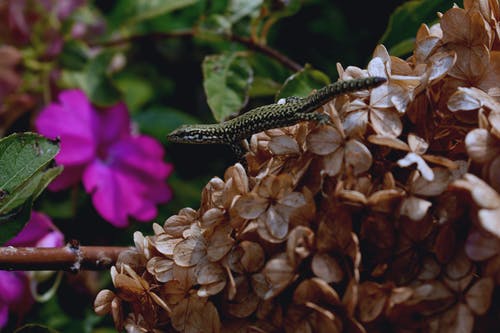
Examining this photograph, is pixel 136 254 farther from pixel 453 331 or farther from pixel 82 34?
pixel 82 34

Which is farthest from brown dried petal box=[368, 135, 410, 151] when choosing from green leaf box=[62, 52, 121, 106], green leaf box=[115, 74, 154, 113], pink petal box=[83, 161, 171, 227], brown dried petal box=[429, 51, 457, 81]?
green leaf box=[115, 74, 154, 113]

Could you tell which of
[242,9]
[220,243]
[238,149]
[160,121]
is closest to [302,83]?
[238,149]

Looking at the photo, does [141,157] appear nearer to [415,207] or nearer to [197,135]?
[197,135]

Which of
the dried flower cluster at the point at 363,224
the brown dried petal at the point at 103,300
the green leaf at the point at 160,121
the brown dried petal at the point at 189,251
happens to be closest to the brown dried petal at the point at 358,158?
the dried flower cluster at the point at 363,224

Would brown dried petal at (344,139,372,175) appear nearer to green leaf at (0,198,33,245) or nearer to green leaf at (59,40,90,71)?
green leaf at (0,198,33,245)

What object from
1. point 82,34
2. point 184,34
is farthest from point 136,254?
point 82,34
